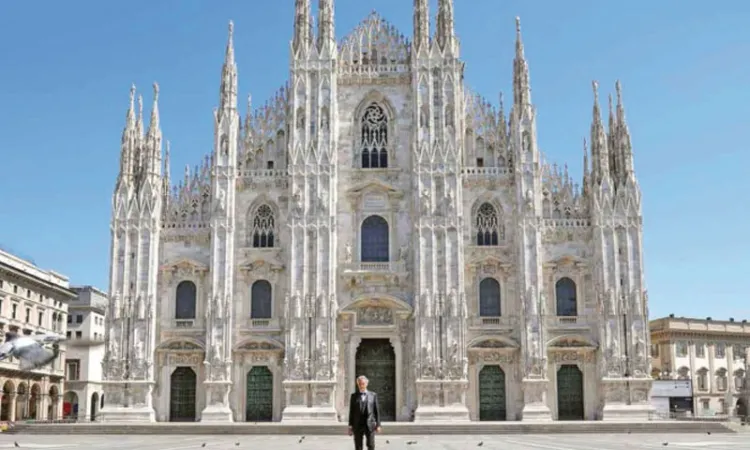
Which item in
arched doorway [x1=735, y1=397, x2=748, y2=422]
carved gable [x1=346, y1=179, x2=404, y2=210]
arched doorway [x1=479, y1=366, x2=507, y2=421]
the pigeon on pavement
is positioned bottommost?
arched doorway [x1=735, y1=397, x2=748, y2=422]

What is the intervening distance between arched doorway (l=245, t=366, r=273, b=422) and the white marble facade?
105 millimetres

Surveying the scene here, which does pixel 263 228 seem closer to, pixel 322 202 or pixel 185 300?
pixel 322 202

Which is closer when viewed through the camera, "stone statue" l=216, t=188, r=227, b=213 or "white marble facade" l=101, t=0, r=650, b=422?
"white marble facade" l=101, t=0, r=650, b=422

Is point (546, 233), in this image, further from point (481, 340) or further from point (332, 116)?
point (332, 116)

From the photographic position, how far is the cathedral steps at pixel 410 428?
44062mm

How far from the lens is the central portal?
2044 inches

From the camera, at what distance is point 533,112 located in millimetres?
52812

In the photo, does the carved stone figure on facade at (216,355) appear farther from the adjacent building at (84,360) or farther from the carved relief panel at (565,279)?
the adjacent building at (84,360)

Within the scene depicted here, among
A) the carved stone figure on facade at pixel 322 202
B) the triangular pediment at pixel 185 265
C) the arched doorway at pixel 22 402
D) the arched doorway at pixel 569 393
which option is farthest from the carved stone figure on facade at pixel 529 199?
the arched doorway at pixel 22 402

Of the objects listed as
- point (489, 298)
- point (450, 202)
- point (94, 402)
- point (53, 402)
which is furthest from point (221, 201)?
point (94, 402)

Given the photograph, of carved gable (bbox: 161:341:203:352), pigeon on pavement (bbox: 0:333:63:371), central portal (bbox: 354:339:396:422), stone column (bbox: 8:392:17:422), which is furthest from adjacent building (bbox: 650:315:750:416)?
pigeon on pavement (bbox: 0:333:63:371)

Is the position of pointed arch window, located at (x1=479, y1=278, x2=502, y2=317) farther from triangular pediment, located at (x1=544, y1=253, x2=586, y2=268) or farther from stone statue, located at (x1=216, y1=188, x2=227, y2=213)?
stone statue, located at (x1=216, y1=188, x2=227, y2=213)

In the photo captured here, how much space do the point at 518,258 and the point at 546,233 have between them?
212 centimetres

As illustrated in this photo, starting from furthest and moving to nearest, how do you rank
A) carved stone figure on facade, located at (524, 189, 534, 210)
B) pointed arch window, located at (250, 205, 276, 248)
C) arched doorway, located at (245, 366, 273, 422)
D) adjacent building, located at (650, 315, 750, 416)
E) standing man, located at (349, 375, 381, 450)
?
adjacent building, located at (650, 315, 750, 416) < pointed arch window, located at (250, 205, 276, 248) < arched doorway, located at (245, 366, 273, 422) < carved stone figure on facade, located at (524, 189, 534, 210) < standing man, located at (349, 375, 381, 450)
